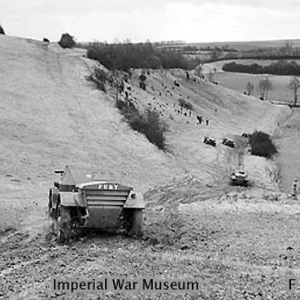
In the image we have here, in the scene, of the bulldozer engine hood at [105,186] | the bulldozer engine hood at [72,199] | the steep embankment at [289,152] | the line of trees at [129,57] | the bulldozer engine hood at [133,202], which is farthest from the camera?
the line of trees at [129,57]

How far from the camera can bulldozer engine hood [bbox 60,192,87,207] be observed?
13.0 meters

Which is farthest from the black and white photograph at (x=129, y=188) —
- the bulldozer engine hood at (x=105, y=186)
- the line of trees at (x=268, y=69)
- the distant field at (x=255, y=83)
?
the line of trees at (x=268, y=69)

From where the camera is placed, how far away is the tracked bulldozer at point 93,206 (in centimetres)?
1284

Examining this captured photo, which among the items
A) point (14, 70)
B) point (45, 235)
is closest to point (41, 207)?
point (45, 235)

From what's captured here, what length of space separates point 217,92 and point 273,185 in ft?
131

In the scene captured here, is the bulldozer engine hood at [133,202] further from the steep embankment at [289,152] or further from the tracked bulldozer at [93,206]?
the steep embankment at [289,152]

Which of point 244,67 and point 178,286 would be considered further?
point 244,67

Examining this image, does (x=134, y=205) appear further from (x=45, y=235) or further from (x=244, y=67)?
(x=244, y=67)

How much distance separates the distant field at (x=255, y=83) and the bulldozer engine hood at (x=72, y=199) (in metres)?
81.0

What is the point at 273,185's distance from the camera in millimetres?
29531

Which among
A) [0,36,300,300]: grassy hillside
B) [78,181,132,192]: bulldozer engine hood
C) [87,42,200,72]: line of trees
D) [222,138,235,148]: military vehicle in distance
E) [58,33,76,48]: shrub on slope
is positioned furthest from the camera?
[58,33,76,48]: shrub on slope
